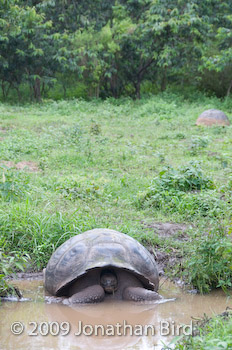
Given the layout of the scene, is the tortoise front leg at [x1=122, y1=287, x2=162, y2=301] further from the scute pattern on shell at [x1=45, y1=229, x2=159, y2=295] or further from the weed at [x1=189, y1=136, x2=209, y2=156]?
the weed at [x1=189, y1=136, x2=209, y2=156]

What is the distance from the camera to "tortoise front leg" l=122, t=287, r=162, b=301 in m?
4.63

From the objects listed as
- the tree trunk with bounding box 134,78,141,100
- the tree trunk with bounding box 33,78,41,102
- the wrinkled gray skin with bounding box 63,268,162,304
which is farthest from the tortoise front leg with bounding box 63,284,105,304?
the tree trunk with bounding box 134,78,141,100

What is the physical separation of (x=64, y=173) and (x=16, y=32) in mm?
10805

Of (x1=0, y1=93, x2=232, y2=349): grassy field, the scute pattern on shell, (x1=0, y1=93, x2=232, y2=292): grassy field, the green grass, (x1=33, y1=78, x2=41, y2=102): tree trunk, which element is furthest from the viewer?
(x1=33, y1=78, x2=41, y2=102): tree trunk

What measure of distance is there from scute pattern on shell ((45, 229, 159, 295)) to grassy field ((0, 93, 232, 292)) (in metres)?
0.52

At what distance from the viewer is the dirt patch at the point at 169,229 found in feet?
20.0

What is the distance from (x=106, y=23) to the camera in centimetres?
2272

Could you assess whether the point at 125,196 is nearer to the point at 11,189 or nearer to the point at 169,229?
the point at 169,229

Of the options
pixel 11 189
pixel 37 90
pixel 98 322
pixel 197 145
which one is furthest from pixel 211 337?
pixel 37 90

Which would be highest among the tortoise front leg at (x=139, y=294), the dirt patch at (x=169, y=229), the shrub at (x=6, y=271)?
the shrub at (x=6, y=271)

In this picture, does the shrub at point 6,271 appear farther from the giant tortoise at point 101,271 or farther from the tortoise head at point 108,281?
the tortoise head at point 108,281

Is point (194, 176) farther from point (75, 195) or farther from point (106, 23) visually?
point (106, 23)

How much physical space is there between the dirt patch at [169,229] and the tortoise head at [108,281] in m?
1.47

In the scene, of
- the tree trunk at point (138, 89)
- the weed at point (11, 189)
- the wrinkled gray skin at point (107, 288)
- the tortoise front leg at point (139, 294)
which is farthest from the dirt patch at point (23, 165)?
the tree trunk at point (138, 89)
